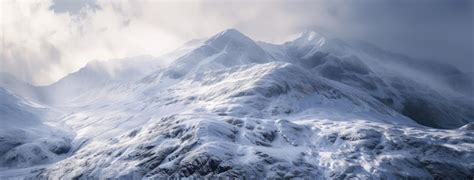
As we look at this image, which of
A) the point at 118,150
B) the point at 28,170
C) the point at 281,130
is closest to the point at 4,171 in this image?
the point at 28,170

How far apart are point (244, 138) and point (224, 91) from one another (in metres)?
77.3

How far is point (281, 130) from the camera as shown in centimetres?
12531

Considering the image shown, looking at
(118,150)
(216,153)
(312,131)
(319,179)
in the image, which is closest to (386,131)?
(312,131)

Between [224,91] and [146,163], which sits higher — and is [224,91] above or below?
above

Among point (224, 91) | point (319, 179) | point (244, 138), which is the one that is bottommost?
point (319, 179)

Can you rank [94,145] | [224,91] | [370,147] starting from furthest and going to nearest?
[224,91] < [94,145] < [370,147]

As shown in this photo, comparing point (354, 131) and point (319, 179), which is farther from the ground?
point (354, 131)

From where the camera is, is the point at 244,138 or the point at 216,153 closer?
the point at 216,153

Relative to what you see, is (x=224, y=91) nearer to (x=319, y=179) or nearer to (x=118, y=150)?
(x=118, y=150)

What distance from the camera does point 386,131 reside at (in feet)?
404

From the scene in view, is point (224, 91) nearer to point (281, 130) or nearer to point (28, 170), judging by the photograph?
point (281, 130)

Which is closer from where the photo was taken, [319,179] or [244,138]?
[319,179]

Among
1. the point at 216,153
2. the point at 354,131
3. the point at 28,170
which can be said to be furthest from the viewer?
the point at 28,170

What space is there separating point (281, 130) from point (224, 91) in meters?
70.1
